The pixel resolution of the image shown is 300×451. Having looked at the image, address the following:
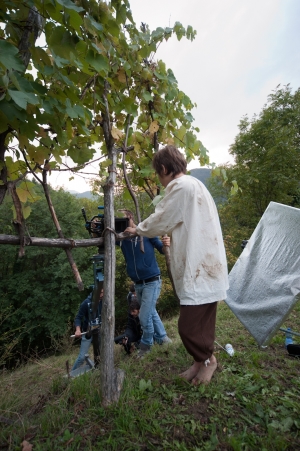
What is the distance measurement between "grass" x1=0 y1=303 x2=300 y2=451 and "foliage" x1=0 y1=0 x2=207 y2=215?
1.64 m

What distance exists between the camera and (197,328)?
1.83m

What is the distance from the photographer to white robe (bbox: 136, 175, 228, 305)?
5.87ft

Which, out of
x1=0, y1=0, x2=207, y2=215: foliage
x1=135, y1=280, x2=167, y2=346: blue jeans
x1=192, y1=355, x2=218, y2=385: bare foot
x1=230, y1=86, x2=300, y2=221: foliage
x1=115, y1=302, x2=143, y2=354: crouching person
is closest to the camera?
x1=0, y1=0, x2=207, y2=215: foliage

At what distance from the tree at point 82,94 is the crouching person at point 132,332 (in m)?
1.85

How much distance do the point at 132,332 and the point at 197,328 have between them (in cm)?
227

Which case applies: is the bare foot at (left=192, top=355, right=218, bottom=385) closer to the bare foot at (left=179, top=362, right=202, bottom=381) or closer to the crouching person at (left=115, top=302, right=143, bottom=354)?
the bare foot at (left=179, top=362, right=202, bottom=381)

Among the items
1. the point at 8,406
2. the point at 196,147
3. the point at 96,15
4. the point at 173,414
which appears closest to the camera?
the point at 96,15

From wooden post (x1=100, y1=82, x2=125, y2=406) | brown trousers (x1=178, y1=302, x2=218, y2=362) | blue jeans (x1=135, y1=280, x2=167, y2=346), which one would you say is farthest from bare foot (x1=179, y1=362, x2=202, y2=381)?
blue jeans (x1=135, y1=280, x2=167, y2=346)

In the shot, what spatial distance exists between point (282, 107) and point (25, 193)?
17.5 meters

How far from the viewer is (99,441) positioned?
1488 mm

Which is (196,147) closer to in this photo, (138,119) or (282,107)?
(138,119)

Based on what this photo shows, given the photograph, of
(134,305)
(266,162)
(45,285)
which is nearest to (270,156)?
(266,162)

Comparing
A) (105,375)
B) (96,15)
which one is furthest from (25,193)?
(105,375)

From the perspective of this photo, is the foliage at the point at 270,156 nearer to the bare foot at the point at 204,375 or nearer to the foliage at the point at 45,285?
the foliage at the point at 45,285
